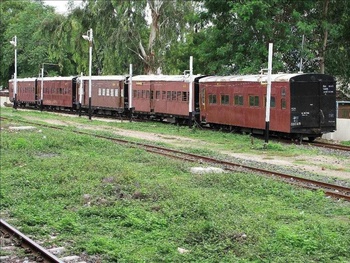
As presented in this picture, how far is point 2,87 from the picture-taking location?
9512 centimetres

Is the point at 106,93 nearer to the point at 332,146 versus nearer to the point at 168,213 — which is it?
the point at 332,146

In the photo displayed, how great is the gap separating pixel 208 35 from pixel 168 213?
27584 mm

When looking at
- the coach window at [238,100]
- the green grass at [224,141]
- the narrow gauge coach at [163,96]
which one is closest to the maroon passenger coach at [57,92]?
the narrow gauge coach at [163,96]

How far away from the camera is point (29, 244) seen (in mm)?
9781

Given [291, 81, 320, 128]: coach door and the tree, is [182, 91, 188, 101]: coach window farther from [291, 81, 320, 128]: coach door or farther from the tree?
the tree

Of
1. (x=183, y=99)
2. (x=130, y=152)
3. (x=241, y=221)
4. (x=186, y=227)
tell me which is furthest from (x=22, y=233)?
(x=183, y=99)

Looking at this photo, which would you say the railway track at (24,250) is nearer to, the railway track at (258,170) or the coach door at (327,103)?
the railway track at (258,170)

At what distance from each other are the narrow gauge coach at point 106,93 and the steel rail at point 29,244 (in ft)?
109

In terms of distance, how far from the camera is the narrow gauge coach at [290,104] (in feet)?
85.3

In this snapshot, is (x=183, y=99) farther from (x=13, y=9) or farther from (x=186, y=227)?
(x=13, y=9)

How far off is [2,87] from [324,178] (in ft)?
278

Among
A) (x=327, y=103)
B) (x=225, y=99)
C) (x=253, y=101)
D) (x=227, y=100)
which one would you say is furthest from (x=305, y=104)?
(x=225, y=99)

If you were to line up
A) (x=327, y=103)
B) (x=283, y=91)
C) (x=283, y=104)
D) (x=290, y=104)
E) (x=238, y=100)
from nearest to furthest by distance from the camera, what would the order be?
(x=290, y=104)
(x=283, y=91)
(x=283, y=104)
(x=327, y=103)
(x=238, y=100)

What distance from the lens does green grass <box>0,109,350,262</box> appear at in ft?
30.7
